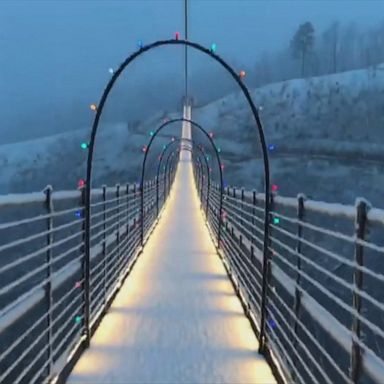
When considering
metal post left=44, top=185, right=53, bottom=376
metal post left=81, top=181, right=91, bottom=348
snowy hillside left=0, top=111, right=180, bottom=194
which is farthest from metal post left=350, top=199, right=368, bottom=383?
snowy hillside left=0, top=111, right=180, bottom=194

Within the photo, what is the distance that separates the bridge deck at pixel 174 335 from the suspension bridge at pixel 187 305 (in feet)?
0.05

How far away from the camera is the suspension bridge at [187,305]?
255 cm

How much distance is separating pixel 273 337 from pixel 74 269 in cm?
144

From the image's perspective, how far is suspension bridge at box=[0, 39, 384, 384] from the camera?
2551 mm

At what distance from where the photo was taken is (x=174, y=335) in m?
5.03

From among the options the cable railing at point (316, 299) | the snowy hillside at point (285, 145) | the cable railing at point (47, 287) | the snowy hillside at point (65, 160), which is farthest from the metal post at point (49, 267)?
the snowy hillside at point (65, 160)

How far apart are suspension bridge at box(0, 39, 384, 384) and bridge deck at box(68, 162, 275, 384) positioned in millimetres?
14

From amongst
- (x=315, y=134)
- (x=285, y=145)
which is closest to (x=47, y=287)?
(x=285, y=145)

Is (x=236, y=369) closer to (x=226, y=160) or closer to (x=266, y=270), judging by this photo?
(x=266, y=270)

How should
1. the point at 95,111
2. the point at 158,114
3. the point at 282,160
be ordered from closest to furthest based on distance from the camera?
1. the point at 95,111
2. the point at 282,160
3. the point at 158,114

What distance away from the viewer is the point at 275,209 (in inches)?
191

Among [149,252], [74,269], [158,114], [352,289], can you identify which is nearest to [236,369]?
[74,269]

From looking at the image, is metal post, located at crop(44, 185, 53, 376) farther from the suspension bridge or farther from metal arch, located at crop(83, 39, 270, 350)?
metal arch, located at crop(83, 39, 270, 350)

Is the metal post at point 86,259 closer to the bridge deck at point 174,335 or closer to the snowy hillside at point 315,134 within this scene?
the bridge deck at point 174,335
